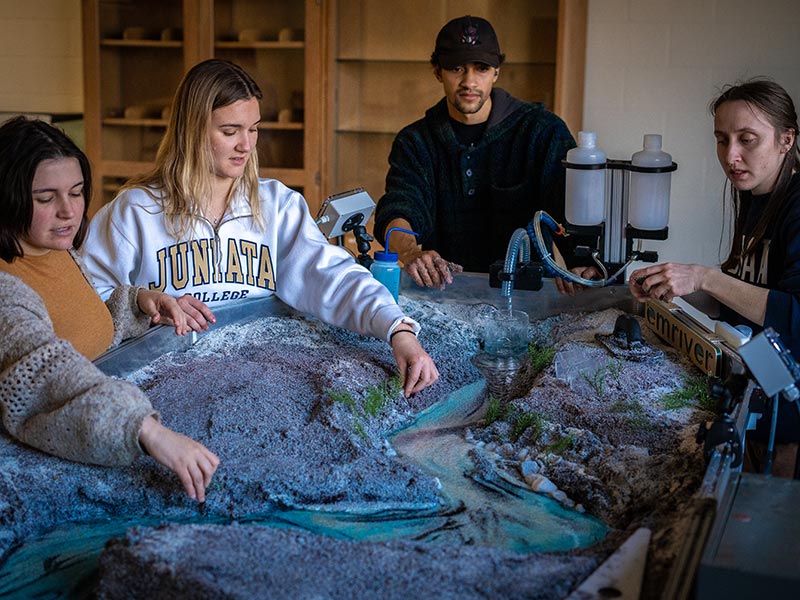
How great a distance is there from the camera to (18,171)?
161 cm

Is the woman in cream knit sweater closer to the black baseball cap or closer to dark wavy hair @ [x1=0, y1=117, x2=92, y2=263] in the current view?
dark wavy hair @ [x1=0, y1=117, x2=92, y2=263]

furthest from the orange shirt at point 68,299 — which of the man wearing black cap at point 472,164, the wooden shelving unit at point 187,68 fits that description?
the wooden shelving unit at point 187,68

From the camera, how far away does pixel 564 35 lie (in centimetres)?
373

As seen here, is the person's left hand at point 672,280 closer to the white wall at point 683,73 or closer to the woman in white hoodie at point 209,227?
the woman in white hoodie at point 209,227

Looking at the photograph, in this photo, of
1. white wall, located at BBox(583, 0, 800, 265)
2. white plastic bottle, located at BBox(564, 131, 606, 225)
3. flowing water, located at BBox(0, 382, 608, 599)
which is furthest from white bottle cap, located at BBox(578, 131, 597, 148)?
white wall, located at BBox(583, 0, 800, 265)

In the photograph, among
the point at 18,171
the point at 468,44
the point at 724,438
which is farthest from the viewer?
the point at 468,44

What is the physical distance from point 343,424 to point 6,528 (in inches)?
21.3

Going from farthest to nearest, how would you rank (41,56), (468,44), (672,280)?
1. (41,56)
2. (468,44)
3. (672,280)

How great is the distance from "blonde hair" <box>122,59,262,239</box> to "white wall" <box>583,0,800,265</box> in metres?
2.05

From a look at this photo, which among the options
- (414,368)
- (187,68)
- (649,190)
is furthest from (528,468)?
(187,68)

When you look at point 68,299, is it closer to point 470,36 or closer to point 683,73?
point 470,36

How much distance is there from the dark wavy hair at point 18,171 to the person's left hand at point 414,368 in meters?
0.72

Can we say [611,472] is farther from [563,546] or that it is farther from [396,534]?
[396,534]

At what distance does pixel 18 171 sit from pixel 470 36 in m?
1.51
